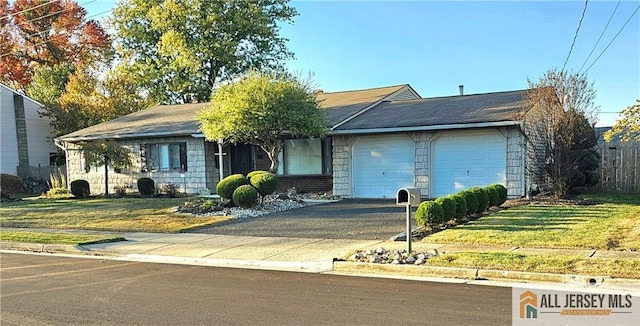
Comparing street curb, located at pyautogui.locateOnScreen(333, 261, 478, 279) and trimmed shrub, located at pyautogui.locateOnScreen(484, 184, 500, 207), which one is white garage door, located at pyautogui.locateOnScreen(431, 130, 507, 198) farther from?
street curb, located at pyautogui.locateOnScreen(333, 261, 478, 279)

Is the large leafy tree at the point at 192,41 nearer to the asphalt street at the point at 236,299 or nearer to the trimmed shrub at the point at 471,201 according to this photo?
the trimmed shrub at the point at 471,201

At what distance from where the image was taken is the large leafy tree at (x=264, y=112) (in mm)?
17703

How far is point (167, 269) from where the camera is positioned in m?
9.45

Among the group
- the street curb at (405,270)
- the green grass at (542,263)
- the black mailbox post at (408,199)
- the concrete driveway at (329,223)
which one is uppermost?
→ the black mailbox post at (408,199)

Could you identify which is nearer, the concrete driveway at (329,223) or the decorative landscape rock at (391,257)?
the decorative landscape rock at (391,257)

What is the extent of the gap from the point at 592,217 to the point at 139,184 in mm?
17922

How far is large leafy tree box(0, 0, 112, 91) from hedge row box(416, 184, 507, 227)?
1602 inches

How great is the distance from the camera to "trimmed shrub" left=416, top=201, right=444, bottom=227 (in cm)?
1164

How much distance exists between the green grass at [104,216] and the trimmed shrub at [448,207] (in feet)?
22.1

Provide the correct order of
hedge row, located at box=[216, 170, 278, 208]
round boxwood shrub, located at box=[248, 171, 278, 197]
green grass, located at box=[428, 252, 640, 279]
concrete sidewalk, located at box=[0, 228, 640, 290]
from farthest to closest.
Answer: round boxwood shrub, located at box=[248, 171, 278, 197] < hedge row, located at box=[216, 170, 278, 208] < concrete sidewalk, located at box=[0, 228, 640, 290] < green grass, located at box=[428, 252, 640, 279]

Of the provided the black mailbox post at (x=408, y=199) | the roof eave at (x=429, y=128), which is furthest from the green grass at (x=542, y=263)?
the roof eave at (x=429, y=128)

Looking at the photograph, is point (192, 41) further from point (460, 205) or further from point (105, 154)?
point (460, 205)

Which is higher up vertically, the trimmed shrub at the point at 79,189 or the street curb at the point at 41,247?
the trimmed shrub at the point at 79,189

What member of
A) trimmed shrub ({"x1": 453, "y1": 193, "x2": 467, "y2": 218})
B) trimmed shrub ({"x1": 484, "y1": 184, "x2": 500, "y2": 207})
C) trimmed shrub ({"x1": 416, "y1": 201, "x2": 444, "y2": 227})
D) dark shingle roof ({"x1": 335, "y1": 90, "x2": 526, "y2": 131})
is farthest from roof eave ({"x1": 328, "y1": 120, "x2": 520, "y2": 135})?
trimmed shrub ({"x1": 416, "y1": 201, "x2": 444, "y2": 227})
